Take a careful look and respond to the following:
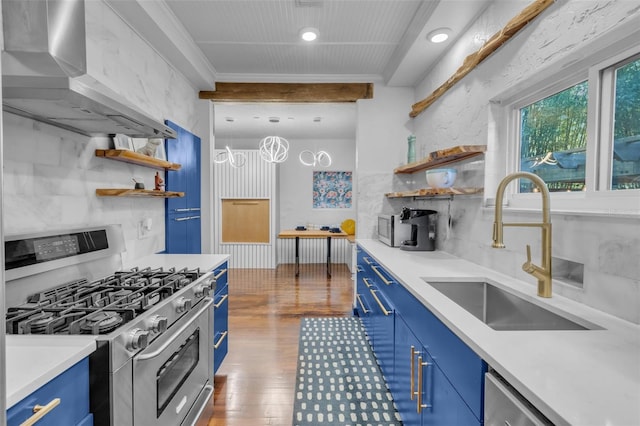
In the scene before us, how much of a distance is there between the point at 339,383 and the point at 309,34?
267 cm

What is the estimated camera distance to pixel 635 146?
124cm

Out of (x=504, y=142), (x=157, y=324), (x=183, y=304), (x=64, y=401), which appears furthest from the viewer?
(x=504, y=142)

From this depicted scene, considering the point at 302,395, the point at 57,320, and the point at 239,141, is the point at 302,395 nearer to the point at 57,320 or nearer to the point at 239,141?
the point at 57,320

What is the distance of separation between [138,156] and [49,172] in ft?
1.76

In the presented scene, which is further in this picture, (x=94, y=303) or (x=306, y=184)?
(x=306, y=184)

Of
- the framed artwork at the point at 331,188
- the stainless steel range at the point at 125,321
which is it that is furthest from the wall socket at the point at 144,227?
the framed artwork at the point at 331,188

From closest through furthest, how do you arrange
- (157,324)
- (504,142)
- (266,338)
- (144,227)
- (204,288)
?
1. (157,324)
2. (204,288)
3. (504,142)
4. (144,227)
5. (266,338)

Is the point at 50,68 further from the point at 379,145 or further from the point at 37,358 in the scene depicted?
the point at 379,145

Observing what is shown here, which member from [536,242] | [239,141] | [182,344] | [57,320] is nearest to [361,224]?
[536,242]

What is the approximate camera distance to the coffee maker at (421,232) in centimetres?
278

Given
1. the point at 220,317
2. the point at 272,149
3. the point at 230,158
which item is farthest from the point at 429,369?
the point at 230,158

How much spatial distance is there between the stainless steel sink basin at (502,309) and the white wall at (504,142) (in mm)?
133

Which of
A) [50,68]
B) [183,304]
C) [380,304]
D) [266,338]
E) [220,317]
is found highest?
[50,68]

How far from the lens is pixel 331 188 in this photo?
271 inches
